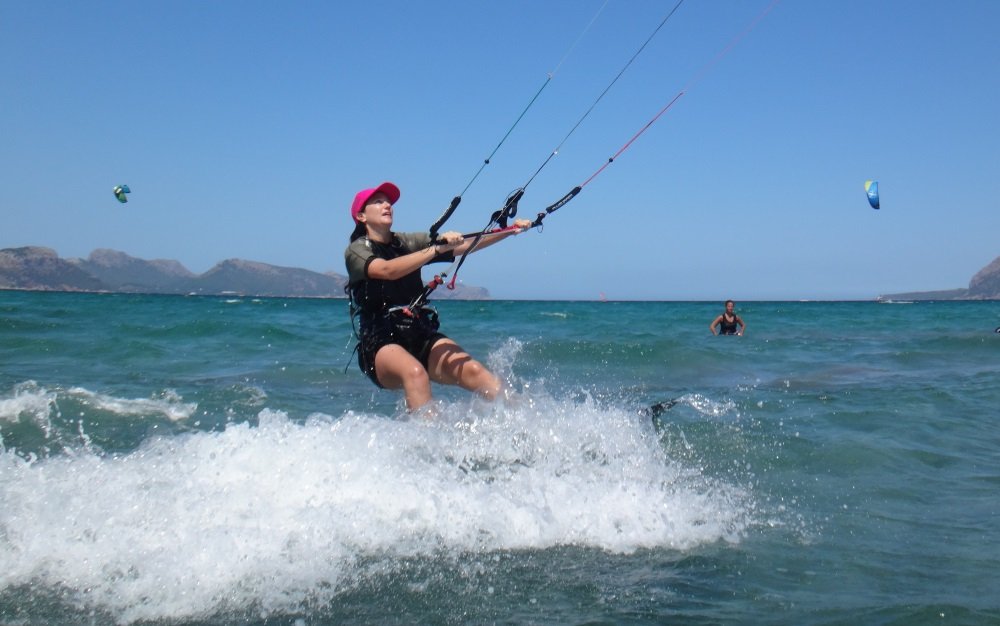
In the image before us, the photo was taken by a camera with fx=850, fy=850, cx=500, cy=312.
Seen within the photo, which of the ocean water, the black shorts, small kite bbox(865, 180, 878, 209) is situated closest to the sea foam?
the ocean water

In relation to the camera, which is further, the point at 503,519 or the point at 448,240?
the point at 448,240

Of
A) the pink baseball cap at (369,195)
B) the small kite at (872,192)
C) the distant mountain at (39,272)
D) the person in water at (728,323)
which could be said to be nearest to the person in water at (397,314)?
the pink baseball cap at (369,195)

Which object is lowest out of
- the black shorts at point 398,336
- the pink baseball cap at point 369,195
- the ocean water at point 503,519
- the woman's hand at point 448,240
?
the ocean water at point 503,519

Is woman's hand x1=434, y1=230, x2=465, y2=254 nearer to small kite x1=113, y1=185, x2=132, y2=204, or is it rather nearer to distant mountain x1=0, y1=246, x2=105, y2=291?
small kite x1=113, y1=185, x2=132, y2=204

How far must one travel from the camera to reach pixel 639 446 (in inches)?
231

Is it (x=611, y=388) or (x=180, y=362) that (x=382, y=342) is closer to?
(x=611, y=388)

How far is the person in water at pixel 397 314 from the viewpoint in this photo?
19.0 feet

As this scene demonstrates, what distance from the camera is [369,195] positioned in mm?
5891

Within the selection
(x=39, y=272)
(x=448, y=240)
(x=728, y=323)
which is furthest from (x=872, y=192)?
(x=39, y=272)

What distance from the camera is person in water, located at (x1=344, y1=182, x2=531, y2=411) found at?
19.0 ft

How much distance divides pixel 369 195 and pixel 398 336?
1016 millimetres

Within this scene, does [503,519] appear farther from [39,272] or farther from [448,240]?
[39,272]

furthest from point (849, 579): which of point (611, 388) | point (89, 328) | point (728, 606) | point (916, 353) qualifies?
point (89, 328)

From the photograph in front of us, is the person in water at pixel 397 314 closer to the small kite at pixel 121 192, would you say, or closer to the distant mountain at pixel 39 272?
the small kite at pixel 121 192
